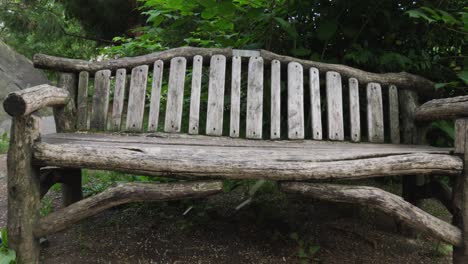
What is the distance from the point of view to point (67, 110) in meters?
2.18

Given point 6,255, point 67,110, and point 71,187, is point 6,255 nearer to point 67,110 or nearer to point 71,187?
point 71,187

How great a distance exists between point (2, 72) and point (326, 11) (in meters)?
6.55

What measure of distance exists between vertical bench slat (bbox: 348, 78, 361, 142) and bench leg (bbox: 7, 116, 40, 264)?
1796 millimetres

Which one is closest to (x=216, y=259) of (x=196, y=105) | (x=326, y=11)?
(x=196, y=105)

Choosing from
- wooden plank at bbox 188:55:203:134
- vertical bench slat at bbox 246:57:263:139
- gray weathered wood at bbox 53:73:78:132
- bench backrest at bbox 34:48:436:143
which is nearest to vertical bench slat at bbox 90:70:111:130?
bench backrest at bbox 34:48:436:143

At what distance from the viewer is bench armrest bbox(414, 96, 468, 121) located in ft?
5.87

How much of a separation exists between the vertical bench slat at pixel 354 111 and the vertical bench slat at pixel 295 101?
0.33m

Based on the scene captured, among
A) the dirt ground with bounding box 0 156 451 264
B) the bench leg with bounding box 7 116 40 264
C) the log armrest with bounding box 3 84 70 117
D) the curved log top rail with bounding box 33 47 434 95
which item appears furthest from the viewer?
the curved log top rail with bounding box 33 47 434 95

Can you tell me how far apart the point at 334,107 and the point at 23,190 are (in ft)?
5.85

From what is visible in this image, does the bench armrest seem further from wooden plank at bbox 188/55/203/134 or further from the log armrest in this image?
the log armrest

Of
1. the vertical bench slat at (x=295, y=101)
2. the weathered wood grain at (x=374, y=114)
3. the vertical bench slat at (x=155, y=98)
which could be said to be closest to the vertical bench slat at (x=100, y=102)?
the vertical bench slat at (x=155, y=98)

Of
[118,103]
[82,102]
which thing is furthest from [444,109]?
[82,102]

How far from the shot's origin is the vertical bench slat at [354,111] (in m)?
2.31

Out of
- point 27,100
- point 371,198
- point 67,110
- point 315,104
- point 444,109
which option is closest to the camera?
point 27,100
